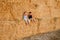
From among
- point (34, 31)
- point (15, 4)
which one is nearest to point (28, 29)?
point (34, 31)

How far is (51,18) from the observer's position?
6.11 ft

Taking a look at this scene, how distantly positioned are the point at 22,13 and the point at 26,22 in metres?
0.11

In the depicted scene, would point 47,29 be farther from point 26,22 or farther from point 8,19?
point 8,19

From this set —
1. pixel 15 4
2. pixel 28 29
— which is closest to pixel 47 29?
pixel 28 29

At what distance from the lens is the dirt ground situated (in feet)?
5.21

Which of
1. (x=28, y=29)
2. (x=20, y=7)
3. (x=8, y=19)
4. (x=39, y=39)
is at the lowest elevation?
(x=39, y=39)

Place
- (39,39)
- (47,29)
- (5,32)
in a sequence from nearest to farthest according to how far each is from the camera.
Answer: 1. (5,32)
2. (39,39)
3. (47,29)

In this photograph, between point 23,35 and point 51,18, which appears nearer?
point 23,35

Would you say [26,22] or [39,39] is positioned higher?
[26,22]

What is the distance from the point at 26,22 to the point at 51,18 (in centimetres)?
36

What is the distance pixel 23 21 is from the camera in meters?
1.69

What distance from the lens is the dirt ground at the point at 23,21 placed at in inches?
62.5

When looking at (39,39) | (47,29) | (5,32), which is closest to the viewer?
(5,32)

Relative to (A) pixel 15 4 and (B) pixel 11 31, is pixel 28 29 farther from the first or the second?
(A) pixel 15 4
